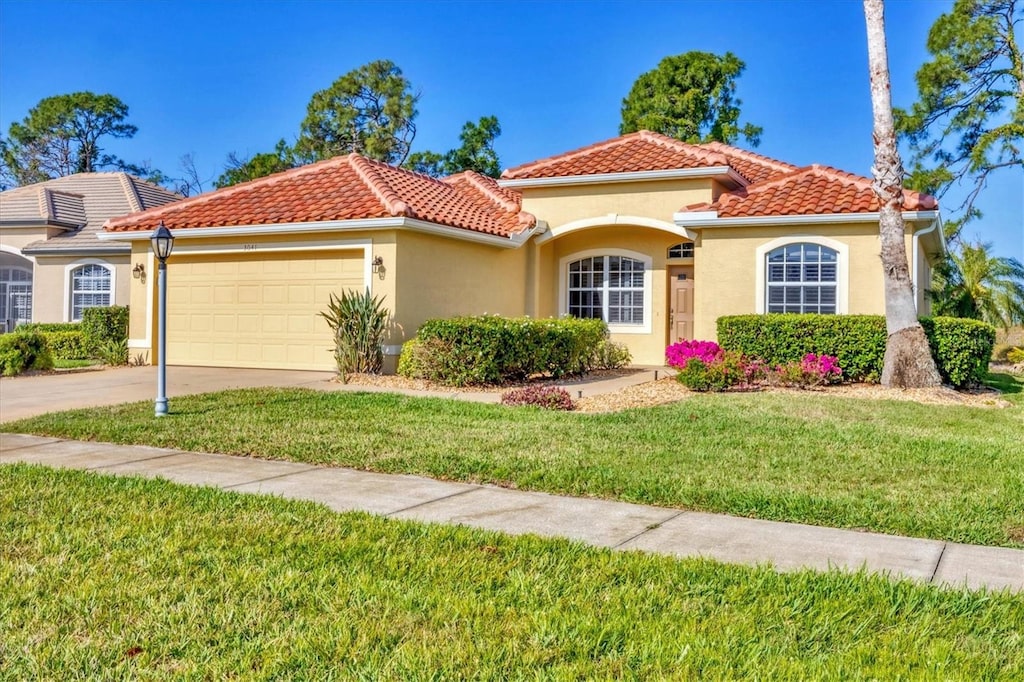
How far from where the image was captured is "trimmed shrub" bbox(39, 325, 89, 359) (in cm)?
2098

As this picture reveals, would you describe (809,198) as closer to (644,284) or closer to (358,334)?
(644,284)

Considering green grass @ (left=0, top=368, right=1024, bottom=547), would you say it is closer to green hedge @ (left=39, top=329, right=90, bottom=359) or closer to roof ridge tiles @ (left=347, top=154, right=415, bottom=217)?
roof ridge tiles @ (left=347, top=154, right=415, bottom=217)

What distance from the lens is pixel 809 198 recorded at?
53.7 ft

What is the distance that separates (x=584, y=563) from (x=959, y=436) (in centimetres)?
647

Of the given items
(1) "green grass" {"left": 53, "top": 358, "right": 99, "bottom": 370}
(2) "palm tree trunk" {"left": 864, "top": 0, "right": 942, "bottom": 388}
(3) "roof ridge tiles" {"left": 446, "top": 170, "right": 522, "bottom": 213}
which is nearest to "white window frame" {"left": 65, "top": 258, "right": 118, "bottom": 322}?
(1) "green grass" {"left": 53, "top": 358, "right": 99, "bottom": 370}

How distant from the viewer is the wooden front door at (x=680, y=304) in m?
19.3

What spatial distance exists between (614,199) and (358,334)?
23.0ft

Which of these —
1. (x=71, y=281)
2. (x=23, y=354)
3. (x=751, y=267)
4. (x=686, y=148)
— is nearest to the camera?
(x=23, y=354)

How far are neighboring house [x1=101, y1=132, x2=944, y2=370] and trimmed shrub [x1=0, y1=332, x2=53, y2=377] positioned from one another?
1966 millimetres

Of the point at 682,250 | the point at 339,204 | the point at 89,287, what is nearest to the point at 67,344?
the point at 89,287

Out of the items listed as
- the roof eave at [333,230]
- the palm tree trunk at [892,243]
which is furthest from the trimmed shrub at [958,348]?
the roof eave at [333,230]

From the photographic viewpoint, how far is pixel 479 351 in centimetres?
1373

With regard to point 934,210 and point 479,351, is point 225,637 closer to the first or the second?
point 479,351

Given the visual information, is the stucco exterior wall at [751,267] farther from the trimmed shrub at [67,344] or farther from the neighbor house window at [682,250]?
the trimmed shrub at [67,344]
